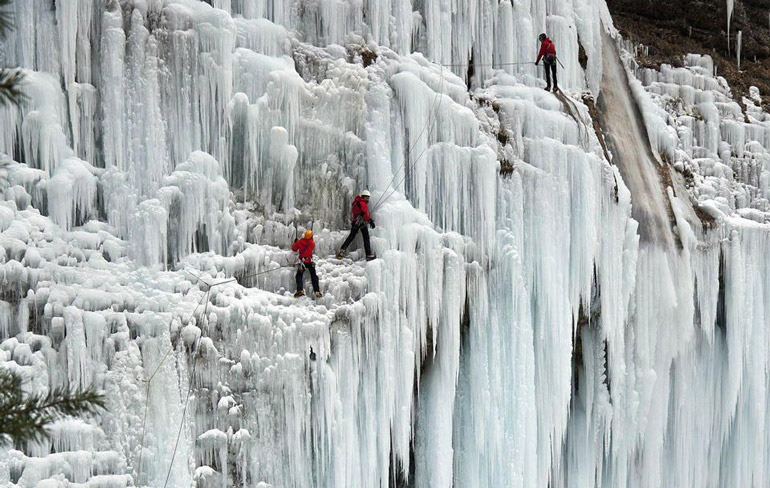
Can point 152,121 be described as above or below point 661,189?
above

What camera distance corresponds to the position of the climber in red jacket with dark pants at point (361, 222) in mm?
10125

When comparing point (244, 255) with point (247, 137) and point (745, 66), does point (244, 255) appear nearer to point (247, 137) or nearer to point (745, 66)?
point (247, 137)

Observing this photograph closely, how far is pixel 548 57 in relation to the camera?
12.4 metres

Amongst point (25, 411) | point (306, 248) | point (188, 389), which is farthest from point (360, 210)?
point (25, 411)

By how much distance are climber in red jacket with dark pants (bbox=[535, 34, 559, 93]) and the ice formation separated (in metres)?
0.20

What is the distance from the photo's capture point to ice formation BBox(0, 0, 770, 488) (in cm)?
865

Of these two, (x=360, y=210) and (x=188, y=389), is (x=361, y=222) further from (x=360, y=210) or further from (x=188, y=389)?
(x=188, y=389)

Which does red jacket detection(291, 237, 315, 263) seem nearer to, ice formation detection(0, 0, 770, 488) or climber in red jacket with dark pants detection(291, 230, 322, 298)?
climber in red jacket with dark pants detection(291, 230, 322, 298)

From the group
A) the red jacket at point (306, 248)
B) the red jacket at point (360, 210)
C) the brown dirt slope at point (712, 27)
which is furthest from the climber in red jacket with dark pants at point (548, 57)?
the brown dirt slope at point (712, 27)

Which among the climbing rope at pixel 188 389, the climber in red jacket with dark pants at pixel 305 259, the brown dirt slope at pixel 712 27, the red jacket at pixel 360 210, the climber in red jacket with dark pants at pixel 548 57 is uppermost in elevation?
the brown dirt slope at pixel 712 27

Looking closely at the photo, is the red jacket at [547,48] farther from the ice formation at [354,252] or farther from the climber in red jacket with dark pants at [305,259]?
the climber in red jacket with dark pants at [305,259]

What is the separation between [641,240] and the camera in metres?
13.3

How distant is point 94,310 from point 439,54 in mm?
5960

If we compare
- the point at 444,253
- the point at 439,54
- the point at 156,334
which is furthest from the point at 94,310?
the point at 439,54
